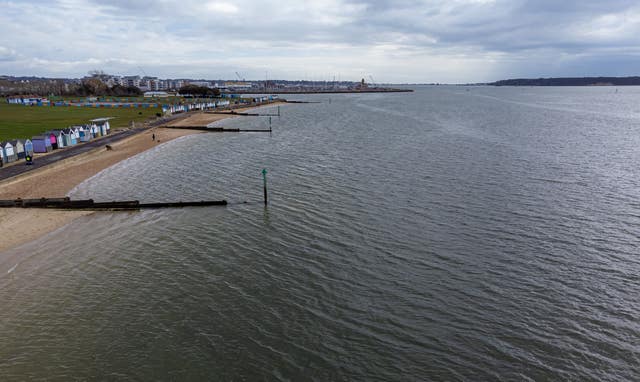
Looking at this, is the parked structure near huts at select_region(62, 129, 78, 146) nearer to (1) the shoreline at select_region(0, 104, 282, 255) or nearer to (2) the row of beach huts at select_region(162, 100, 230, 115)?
(1) the shoreline at select_region(0, 104, 282, 255)

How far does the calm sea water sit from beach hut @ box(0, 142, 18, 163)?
11.2m

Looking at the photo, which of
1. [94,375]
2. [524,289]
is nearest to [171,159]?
[94,375]

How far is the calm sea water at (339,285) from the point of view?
630 inches

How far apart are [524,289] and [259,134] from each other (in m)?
71.1

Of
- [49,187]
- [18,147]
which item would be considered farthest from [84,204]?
[18,147]

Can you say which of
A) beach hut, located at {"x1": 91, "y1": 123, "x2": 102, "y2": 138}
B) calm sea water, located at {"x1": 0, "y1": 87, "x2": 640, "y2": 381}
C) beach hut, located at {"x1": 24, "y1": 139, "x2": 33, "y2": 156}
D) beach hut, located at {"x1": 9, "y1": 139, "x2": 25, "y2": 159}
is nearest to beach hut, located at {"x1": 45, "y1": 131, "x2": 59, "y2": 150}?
beach hut, located at {"x1": 24, "y1": 139, "x2": 33, "y2": 156}

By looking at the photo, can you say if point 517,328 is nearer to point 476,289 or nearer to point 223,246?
point 476,289

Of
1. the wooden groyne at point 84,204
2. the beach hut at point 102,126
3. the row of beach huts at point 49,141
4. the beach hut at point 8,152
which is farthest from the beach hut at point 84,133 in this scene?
the wooden groyne at point 84,204

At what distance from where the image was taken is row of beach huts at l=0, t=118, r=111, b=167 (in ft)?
146

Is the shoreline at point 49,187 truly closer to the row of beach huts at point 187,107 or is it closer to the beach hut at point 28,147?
the beach hut at point 28,147

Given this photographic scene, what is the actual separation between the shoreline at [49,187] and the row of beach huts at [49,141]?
473 cm

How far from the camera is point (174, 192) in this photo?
39406mm

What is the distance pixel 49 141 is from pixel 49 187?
19341mm

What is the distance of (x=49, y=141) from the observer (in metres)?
53.2
